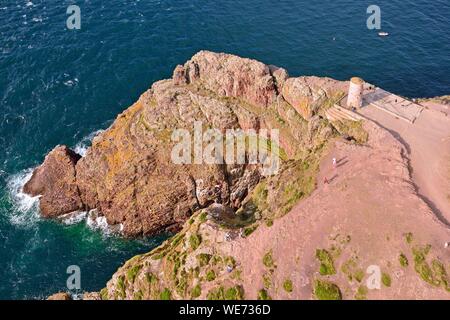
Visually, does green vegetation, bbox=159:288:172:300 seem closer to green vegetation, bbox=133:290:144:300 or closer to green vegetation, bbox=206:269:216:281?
green vegetation, bbox=133:290:144:300

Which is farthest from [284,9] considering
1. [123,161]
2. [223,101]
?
[123,161]

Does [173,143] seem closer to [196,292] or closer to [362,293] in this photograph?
[196,292]

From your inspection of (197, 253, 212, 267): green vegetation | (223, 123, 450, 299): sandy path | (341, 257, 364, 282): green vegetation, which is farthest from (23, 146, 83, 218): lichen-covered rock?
(341, 257, 364, 282): green vegetation

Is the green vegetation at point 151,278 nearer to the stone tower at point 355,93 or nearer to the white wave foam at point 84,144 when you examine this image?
the stone tower at point 355,93

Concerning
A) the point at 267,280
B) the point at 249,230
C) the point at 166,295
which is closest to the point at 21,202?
the point at 166,295

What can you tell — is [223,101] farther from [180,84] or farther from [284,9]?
[284,9]

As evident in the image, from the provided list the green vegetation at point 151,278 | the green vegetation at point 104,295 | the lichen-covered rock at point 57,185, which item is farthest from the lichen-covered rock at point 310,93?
the lichen-covered rock at point 57,185
